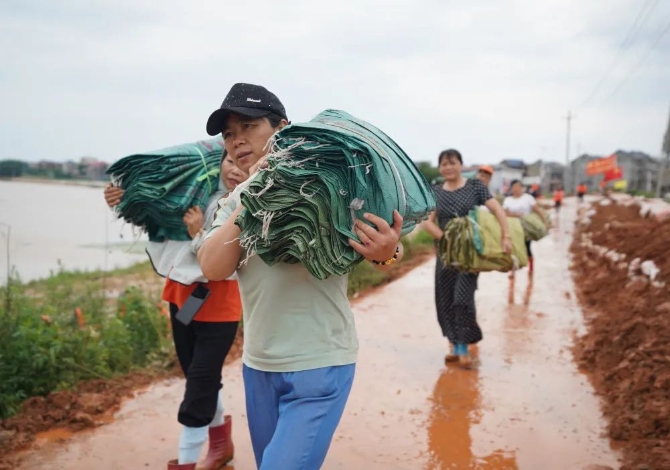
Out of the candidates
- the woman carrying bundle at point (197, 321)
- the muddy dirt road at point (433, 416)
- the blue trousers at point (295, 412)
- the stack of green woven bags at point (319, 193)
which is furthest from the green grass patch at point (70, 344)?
the stack of green woven bags at point (319, 193)

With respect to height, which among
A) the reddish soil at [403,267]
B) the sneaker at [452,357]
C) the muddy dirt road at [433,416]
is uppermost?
the sneaker at [452,357]

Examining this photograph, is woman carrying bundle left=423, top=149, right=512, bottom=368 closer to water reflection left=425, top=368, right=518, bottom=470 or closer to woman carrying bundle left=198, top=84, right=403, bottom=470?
water reflection left=425, top=368, right=518, bottom=470

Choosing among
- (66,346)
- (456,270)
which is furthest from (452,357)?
(66,346)

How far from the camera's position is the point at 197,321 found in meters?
3.24

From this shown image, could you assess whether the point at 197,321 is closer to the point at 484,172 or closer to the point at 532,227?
the point at 484,172

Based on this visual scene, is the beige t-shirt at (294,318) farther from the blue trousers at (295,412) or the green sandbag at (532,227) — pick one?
the green sandbag at (532,227)

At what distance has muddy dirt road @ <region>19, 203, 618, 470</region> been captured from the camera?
3834mm

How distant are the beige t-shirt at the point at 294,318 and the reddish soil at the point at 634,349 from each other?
2326mm

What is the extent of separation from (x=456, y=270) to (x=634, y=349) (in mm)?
1594

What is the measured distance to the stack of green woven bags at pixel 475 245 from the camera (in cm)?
547

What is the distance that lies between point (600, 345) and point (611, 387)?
39.9 inches

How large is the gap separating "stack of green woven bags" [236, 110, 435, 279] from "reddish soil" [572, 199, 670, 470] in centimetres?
259

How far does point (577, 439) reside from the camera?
13.5ft

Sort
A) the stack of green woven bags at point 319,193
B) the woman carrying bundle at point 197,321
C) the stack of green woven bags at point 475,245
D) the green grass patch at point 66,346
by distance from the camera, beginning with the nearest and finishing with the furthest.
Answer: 1. the stack of green woven bags at point 319,193
2. the woman carrying bundle at point 197,321
3. the green grass patch at point 66,346
4. the stack of green woven bags at point 475,245
